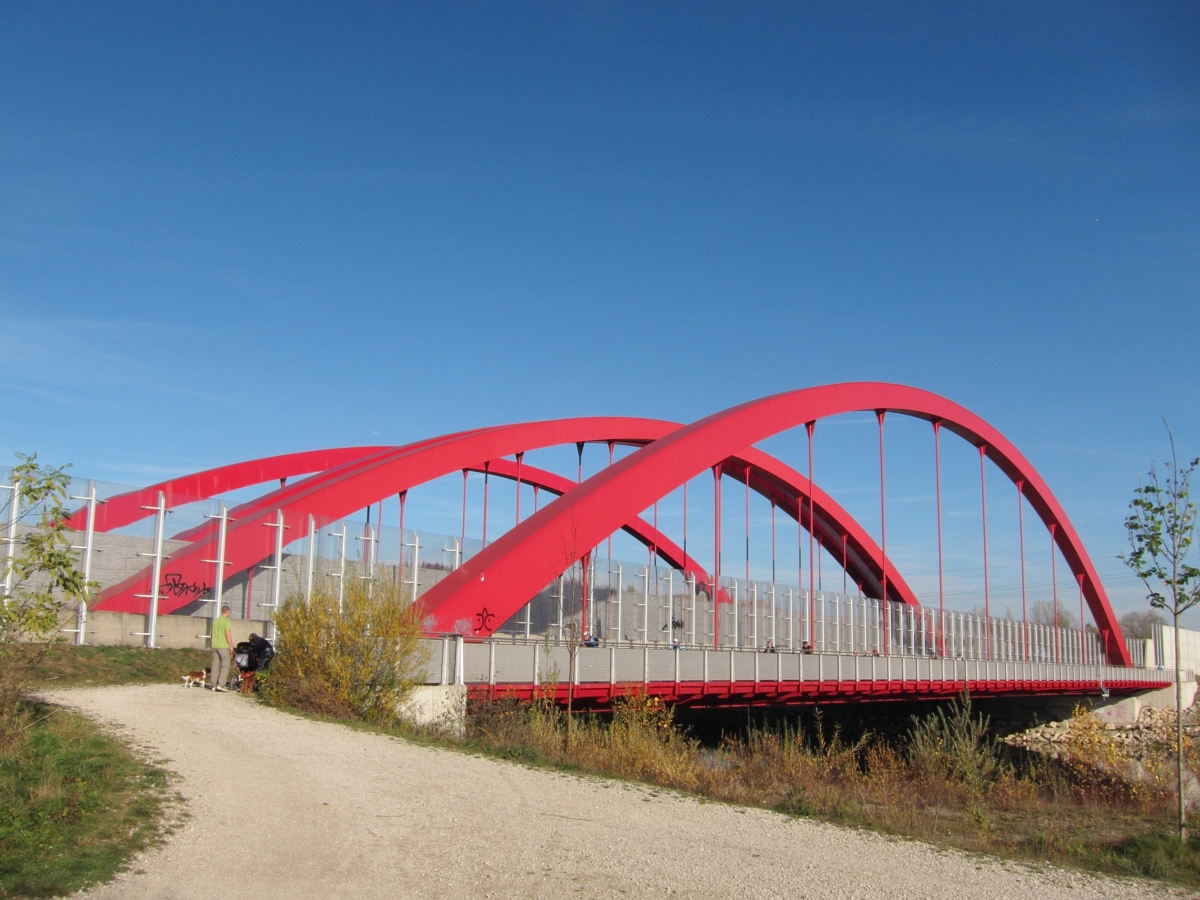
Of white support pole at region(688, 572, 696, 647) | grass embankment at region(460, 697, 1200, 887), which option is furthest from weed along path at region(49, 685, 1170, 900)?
white support pole at region(688, 572, 696, 647)

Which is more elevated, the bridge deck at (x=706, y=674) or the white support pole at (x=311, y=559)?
the white support pole at (x=311, y=559)

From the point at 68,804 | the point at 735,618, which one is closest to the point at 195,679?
the point at 68,804

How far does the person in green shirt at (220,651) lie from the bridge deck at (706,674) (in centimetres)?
321

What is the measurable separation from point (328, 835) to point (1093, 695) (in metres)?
45.6

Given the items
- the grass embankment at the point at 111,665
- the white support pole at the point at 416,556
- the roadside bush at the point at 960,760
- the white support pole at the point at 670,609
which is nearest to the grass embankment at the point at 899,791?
the roadside bush at the point at 960,760

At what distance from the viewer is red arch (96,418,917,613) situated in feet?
65.9

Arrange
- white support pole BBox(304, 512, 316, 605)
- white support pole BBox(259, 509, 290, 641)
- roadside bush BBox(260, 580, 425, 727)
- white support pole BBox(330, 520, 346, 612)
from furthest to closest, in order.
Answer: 1. white support pole BBox(330, 520, 346, 612)
2. white support pole BBox(304, 512, 316, 605)
3. white support pole BBox(259, 509, 290, 641)
4. roadside bush BBox(260, 580, 425, 727)

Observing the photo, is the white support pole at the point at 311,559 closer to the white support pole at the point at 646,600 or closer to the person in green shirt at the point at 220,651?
the person in green shirt at the point at 220,651

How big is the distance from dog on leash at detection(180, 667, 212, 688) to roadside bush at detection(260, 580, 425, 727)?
6.06ft

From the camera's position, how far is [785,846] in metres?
8.69

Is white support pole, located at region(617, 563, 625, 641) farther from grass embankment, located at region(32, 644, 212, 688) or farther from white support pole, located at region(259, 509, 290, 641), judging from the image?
grass embankment, located at region(32, 644, 212, 688)

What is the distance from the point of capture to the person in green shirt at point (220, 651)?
16.1 meters

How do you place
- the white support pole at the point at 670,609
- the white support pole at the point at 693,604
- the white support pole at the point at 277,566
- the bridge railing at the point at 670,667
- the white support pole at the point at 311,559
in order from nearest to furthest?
the bridge railing at the point at 670,667 < the white support pole at the point at 277,566 < the white support pole at the point at 311,559 < the white support pole at the point at 670,609 < the white support pole at the point at 693,604

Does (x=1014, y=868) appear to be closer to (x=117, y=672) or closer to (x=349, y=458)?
(x=117, y=672)
